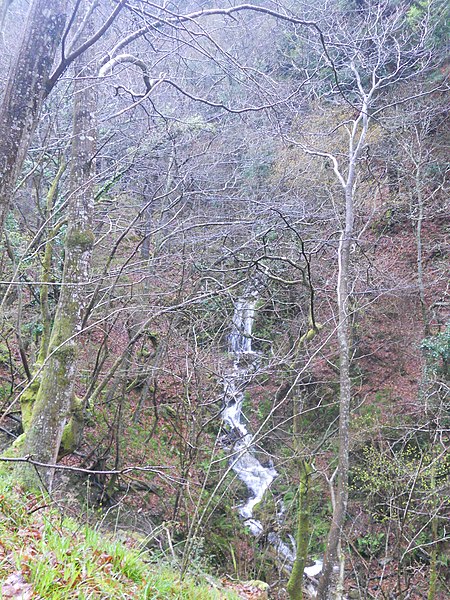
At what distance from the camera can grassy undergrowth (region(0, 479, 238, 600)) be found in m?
2.03

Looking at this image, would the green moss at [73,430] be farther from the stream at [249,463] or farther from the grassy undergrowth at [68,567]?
the stream at [249,463]

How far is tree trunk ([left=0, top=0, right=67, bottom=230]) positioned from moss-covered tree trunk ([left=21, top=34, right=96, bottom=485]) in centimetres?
214

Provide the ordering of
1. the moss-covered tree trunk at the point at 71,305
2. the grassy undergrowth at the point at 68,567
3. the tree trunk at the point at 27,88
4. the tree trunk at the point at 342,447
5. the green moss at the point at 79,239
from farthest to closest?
the tree trunk at the point at 342,447, the green moss at the point at 79,239, the moss-covered tree trunk at the point at 71,305, the grassy undergrowth at the point at 68,567, the tree trunk at the point at 27,88

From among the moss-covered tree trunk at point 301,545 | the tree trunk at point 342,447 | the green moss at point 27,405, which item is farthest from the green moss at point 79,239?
the moss-covered tree trunk at point 301,545

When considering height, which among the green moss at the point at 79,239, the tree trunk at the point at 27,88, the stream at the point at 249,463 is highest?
the tree trunk at the point at 27,88

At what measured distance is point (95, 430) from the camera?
28.5 feet

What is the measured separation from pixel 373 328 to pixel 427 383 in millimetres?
2575

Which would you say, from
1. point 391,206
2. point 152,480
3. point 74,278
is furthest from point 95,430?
point 391,206

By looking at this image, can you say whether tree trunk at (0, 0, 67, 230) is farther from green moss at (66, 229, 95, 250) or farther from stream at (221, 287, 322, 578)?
stream at (221, 287, 322, 578)

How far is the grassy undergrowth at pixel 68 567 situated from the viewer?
203 centimetres

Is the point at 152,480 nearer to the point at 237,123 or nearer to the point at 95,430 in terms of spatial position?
the point at 95,430

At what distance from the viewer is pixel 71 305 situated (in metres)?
4.24

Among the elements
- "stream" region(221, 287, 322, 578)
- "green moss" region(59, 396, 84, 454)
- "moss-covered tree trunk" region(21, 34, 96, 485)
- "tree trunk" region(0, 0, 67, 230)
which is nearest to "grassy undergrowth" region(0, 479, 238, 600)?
"moss-covered tree trunk" region(21, 34, 96, 485)

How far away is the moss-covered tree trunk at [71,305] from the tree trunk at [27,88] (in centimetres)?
214
